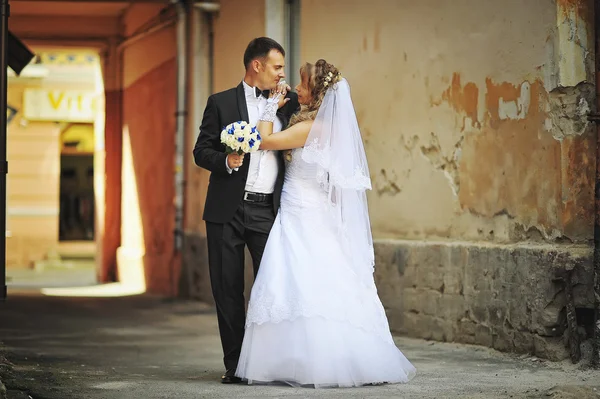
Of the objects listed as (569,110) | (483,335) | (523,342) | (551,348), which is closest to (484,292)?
(483,335)

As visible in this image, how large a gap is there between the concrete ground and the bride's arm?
1.33 meters

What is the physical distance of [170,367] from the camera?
7953 millimetres

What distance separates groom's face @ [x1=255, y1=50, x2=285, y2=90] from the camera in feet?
22.3

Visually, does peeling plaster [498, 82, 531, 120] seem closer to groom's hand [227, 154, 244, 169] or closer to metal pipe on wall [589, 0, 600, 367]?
metal pipe on wall [589, 0, 600, 367]

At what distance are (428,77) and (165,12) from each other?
693 centimetres

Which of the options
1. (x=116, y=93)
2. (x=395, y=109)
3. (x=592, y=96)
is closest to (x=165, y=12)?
(x=116, y=93)

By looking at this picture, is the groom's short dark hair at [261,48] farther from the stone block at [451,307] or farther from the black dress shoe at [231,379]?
the stone block at [451,307]

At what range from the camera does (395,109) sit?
9.66 metres

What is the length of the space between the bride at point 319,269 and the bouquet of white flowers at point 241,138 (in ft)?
0.74

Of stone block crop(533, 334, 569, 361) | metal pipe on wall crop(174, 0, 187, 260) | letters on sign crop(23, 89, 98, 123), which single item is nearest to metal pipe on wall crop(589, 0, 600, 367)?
stone block crop(533, 334, 569, 361)

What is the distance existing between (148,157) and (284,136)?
10.3 metres

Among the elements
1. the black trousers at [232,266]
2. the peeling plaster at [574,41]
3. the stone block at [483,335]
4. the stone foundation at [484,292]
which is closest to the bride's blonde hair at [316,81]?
the black trousers at [232,266]

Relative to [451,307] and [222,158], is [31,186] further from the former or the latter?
[222,158]

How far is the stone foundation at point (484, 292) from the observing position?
7574mm
